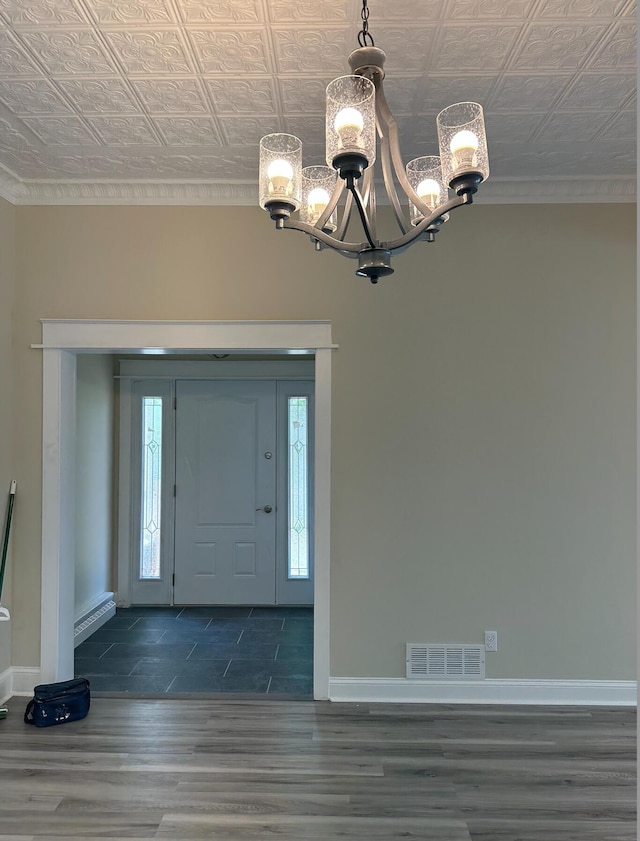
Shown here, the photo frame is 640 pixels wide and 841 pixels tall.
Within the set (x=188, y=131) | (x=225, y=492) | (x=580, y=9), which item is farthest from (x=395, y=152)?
(x=225, y=492)

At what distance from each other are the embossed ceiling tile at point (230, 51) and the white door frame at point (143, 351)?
4.43 feet

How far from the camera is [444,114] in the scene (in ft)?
5.21

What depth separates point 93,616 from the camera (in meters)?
4.71

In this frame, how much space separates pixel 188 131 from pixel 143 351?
1244mm

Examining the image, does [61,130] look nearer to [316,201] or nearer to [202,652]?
[316,201]

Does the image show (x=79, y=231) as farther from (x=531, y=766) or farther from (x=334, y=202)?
(x=531, y=766)

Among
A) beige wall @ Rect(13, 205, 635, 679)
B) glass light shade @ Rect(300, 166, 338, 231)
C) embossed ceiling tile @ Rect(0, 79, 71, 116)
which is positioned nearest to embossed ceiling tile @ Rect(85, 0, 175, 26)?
embossed ceiling tile @ Rect(0, 79, 71, 116)

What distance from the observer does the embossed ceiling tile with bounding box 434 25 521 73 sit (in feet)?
6.83

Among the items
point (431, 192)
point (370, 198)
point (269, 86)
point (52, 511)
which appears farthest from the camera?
point (52, 511)

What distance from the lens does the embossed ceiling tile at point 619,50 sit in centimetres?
208

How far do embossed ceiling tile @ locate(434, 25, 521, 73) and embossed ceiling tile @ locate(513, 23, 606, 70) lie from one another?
0.07 metres

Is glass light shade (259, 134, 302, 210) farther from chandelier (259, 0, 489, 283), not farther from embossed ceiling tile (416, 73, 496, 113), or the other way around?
embossed ceiling tile (416, 73, 496, 113)

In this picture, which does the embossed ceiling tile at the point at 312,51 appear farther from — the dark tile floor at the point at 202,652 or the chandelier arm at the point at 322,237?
the dark tile floor at the point at 202,652

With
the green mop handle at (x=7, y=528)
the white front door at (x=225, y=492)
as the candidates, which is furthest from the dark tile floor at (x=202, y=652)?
the green mop handle at (x=7, y=528)
